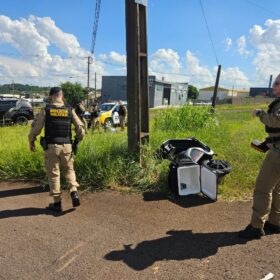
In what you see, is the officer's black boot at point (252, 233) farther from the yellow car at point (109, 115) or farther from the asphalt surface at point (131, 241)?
the yellow car at point (109, 115)

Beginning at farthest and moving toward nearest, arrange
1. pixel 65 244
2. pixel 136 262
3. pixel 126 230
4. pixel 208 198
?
1. pixel 208 198
2. pixel 126 230
3. pixel 65 244
4. pixel 136 262

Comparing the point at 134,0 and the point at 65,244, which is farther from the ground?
the point at 134,0

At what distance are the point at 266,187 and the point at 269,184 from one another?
47 millimetres

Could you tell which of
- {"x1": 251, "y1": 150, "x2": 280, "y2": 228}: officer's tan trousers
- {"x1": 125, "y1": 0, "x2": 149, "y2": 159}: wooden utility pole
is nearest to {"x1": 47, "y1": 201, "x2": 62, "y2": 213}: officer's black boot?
{"x1": 125, "y1": 0, "x2": 149, "y2": 159}: wooden utility pole

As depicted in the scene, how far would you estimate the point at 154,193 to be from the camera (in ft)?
18.8

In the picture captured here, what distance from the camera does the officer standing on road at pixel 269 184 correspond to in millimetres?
3703

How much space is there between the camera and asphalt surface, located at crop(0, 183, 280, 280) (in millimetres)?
3377

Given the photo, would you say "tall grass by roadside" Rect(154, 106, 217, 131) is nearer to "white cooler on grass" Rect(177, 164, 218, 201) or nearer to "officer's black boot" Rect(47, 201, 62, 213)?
"white cooler on grass" Rect(177, 164, 218, 201)

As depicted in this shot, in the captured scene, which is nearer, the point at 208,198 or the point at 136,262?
the point at 136,262

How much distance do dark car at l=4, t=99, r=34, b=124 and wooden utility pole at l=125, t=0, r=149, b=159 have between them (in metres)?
17.1

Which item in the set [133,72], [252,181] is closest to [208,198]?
[252,181]

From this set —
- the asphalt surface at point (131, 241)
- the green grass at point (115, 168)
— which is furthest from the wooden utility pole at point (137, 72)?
the asphalt surface at point (131, 241)

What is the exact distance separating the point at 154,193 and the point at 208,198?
866mm

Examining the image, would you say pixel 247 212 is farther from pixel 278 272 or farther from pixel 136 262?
pixel 136 262
